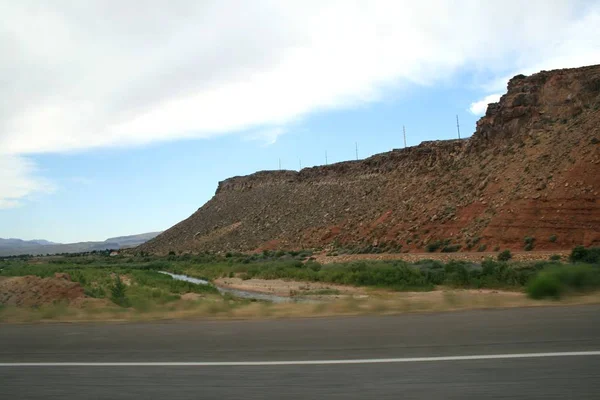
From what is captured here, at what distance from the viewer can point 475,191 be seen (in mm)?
49781

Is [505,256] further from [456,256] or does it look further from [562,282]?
[562,282]

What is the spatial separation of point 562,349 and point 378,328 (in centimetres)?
265

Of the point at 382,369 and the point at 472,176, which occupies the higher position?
the point at 472,176

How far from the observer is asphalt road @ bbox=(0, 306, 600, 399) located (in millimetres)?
5496

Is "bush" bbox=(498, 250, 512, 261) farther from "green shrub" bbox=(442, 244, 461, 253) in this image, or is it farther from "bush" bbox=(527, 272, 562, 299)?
"bush" bbox=(527, 272, 562, 299)

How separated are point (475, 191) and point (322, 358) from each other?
4598 centimetres

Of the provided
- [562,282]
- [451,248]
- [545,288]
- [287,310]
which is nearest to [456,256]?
[451,248]

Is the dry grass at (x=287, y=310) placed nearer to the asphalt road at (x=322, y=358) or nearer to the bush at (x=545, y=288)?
the bush at (x=545, y=288)

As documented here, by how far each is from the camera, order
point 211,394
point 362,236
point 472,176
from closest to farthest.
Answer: point 211,394 < point 472,176 < point 362,236

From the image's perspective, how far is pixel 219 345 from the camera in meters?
7.71

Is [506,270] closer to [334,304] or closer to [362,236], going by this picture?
[334,304]

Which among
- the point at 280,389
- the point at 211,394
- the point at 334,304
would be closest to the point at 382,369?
the point at 280,389

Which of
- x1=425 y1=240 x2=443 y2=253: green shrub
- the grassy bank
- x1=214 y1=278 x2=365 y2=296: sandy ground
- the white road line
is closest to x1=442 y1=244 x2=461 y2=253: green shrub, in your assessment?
x1=425 y1=240 x2=443 y2=253: green shrub

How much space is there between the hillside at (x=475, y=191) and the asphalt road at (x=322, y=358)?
104 feet
